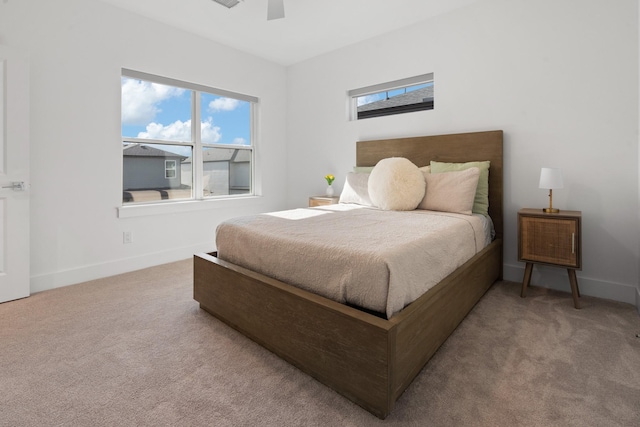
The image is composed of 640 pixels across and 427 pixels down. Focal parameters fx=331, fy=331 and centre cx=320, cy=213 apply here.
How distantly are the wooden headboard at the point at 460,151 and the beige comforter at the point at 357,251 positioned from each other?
2.09 feet

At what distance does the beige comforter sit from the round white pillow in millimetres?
328

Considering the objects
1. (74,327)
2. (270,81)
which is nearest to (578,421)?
(74,327)

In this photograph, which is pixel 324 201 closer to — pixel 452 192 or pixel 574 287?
pixel 452 192

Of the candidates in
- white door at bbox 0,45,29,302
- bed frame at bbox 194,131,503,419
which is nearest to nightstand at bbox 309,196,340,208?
bed frame at bbox 194,131,503,419

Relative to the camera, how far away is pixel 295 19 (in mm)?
3348

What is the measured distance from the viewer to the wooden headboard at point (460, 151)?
2.96 m

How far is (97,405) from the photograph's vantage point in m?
1.37

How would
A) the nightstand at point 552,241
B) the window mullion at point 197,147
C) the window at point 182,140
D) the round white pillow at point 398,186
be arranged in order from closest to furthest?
the nightstand at point 552,241 → the round white pillow at point 398,186 → the window at point 182,140 → the window mullion at point 197,147

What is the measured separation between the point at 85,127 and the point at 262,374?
2748mm

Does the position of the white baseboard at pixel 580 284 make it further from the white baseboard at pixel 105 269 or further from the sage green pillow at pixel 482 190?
the white baseboard at pixel 105 269

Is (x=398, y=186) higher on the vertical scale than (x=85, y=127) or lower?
lower

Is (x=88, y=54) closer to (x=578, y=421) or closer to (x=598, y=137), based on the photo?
(x=578, y=421)

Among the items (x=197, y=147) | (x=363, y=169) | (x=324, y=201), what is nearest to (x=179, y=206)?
(x=197, y=147)

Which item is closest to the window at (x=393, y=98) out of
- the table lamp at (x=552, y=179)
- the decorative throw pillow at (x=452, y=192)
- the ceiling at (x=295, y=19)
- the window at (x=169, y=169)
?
the ceiling at (x=295, y=19)
